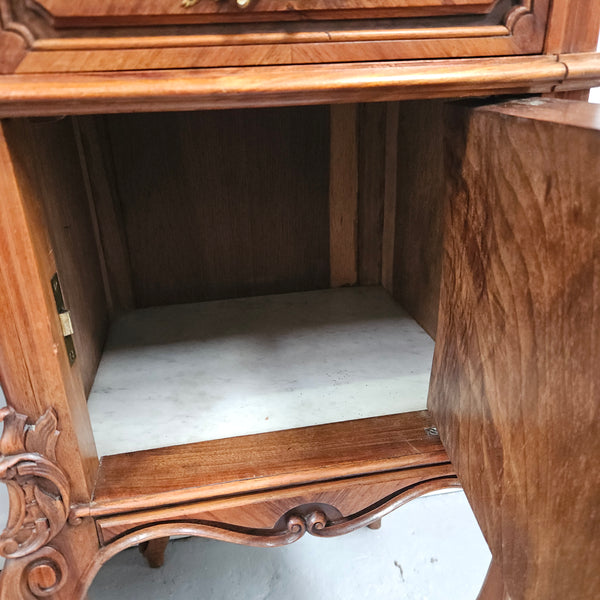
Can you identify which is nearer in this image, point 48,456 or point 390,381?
point 48,456

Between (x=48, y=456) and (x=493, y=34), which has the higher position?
(x=493, y=34)

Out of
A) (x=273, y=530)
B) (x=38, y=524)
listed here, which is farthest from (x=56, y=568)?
(x=273, y=530)

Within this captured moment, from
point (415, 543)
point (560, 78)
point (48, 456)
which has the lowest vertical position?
point (415, 543)

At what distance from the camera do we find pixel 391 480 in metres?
0.55

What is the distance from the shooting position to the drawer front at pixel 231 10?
0.36m

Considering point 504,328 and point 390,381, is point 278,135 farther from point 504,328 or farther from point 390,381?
point 504,328

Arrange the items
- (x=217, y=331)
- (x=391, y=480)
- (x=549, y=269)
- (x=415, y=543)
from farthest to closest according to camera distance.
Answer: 1. (x=415, y=543)
2. (x=217, y=331)
3. (x=391, y=480)
4. (x=549, y=269)

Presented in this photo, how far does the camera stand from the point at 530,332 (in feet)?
1.16

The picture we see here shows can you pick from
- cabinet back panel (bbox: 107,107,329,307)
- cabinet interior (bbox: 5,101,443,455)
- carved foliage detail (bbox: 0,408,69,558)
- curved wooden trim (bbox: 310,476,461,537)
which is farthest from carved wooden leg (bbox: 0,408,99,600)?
cabinet back panel (bbox: 107,107,329,307)

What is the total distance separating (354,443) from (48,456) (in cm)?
30

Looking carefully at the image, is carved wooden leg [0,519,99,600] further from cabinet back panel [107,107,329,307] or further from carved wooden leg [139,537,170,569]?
cabinet back panel [107,107,329,307]

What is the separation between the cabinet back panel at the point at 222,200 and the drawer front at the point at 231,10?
1.54 feet

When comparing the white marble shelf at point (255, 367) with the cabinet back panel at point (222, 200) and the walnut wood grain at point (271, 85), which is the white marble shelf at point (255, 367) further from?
the walnut wood grain at point (271, 85)

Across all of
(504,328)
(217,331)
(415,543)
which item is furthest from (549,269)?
(415,543)
